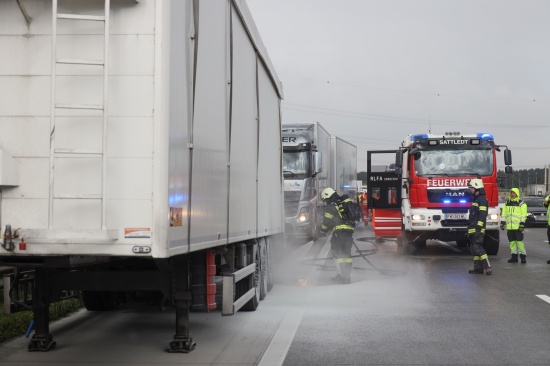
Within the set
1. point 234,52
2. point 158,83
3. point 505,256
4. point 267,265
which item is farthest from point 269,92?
point 505,256

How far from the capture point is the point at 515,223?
19.5 meters

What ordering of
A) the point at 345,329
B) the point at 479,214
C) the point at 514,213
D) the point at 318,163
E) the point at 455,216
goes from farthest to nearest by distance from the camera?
the point at 318,163
the point at 455,216
the point at 514,213
the point at 479,214
the point at 345,329

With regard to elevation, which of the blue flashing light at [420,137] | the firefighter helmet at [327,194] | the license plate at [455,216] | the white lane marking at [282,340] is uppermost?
the blue flashing light at [420,137]

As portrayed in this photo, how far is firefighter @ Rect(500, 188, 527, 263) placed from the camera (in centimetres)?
1927

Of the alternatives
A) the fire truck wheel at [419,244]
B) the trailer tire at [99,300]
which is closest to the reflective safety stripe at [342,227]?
the trailer tire at [99,300]

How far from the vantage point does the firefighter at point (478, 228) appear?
1634cm

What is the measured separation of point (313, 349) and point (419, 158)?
13.7 meters

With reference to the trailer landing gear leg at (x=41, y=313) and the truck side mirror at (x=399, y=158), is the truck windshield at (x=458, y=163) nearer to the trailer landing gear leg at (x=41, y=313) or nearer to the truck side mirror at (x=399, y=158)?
the truck side mirror at (x=399, y=158)

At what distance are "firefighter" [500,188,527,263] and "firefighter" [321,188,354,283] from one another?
237 inches

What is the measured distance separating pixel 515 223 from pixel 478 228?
3.07m

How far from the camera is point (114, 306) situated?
11.1 metres

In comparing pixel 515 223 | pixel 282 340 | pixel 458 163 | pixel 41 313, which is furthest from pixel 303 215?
pixel 41 313

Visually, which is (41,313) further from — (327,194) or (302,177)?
(302,177)

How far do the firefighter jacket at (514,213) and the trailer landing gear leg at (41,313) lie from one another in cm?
1385
